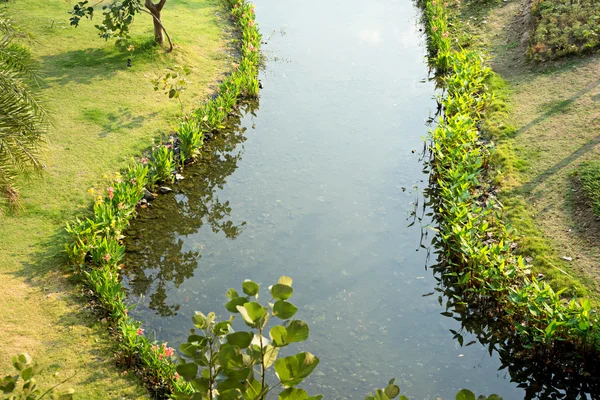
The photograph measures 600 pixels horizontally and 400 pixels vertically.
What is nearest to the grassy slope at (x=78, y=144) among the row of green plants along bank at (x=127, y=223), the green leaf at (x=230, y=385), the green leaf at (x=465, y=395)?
the row of green plants along bank at (x=127, y=223)

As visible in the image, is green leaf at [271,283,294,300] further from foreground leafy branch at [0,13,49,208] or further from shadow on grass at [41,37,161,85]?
shadow on grass at [41,37,161,85]

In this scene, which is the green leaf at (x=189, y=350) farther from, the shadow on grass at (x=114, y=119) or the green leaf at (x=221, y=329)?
the shadow on grass at (x=114, y=119)

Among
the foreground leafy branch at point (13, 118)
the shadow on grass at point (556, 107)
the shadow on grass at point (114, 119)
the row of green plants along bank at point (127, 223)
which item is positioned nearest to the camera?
the foreground leafy branch at point (13, 118)

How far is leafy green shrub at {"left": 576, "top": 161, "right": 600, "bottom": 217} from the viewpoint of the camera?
7.28 metres

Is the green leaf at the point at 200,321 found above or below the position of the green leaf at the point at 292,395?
above

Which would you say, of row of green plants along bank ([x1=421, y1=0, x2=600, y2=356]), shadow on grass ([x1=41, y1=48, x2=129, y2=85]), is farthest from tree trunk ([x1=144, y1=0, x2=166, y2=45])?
row of green plants along bank ([x1=421, y1=0, x2=600, y2=356])

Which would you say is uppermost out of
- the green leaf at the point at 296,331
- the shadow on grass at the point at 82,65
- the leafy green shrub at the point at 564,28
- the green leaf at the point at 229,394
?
the green leaf at the point at 296,331

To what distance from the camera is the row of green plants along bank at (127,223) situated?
543cm

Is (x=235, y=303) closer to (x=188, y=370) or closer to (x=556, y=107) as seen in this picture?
(x=188, y=370)

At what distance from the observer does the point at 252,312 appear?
69.8 inches

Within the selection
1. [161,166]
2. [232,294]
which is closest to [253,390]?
[232,294]

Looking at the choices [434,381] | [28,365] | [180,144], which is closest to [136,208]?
[180,144]

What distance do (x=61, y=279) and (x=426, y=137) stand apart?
5768 mm

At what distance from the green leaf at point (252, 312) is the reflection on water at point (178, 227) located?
16.0 feet
